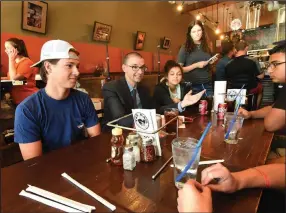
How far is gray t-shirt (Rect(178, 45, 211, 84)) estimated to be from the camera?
7.30 ft

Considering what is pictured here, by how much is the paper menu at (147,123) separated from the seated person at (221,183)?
0.26 m

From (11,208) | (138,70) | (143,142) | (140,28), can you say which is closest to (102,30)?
(140,28)

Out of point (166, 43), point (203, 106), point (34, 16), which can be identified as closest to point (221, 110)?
point (203, 106)

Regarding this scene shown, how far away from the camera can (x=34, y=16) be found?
2.80 metres

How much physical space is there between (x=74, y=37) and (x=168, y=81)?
2016 millimetres

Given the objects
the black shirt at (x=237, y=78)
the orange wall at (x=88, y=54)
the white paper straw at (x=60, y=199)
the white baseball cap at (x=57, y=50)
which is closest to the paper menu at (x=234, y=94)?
the black shirt at (x=237, y=78)

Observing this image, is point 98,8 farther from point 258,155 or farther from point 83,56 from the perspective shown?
point 258,155

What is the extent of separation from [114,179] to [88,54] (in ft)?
10.7

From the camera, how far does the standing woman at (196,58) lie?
222cm

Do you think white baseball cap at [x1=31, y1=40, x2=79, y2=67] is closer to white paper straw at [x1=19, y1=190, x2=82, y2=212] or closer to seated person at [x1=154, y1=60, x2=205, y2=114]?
white paper straw at [x1=19, y1=190, x2=82, y2=212]

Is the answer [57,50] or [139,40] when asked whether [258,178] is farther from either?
[139,40]

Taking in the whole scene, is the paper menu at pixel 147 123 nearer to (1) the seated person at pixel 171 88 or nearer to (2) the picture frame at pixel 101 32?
(1) the seated person at pixel 171 88

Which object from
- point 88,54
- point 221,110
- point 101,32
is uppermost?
point 101,32

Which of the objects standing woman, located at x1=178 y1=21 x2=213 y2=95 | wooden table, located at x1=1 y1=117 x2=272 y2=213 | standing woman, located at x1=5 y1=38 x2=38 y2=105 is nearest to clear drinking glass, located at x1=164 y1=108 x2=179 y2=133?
wooden table, located at x1=1 y1=117 x2=272 y2=213
